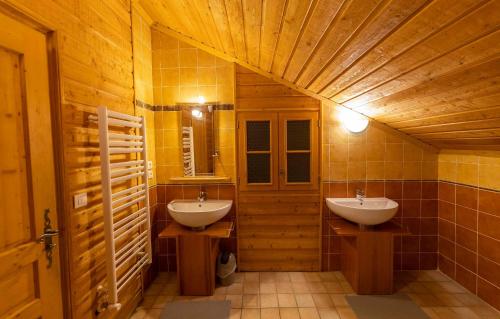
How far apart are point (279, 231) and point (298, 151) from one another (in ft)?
2.95

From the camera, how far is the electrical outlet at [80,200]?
1.54 meters

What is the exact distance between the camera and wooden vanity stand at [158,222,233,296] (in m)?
2.43

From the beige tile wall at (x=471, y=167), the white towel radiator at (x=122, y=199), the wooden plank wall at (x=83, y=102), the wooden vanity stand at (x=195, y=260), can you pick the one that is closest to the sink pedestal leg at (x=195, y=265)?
the wooden vanity stand at (x=195, y=260)

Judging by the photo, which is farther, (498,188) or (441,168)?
(441,168)

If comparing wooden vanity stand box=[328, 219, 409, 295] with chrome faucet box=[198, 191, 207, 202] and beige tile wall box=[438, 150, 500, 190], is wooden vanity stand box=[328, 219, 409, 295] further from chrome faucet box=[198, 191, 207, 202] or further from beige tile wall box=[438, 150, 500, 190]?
chrome faucet box=[198, 191, 207, 202]

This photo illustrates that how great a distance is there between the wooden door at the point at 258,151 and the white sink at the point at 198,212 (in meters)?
0.35

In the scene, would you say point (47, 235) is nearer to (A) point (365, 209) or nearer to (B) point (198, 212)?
(B) point (198, 212)

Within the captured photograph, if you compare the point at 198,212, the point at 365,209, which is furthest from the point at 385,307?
the point at 198,212

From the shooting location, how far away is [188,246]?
95.9 inches

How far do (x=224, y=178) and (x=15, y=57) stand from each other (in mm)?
1929

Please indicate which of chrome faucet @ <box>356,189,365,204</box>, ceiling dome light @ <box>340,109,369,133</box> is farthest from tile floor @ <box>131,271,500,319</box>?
ceiling dome light @ <box>340,109,369,133</box>

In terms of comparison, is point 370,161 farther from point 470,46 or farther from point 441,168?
point 470,46

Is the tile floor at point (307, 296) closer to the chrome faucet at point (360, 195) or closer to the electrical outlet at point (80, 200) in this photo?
the chrome faucet at point (360, 195)

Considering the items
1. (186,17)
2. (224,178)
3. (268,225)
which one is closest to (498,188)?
(268,225)
